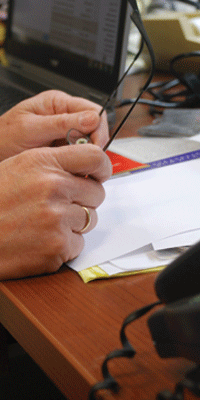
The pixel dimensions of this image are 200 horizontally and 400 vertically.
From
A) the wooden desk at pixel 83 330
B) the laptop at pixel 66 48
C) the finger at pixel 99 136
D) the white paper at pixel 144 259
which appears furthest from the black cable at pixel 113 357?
the laptop at pixel 66 48

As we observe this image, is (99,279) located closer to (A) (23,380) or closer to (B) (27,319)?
(B) (27,319)

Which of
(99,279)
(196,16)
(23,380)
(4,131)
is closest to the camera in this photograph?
(99,279)

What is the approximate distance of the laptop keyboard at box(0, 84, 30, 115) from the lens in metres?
0.89

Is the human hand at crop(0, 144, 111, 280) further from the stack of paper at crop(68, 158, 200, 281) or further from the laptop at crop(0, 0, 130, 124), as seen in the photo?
the laptop at crop(0, 0, 130, 124)

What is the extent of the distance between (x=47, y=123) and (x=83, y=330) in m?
0.30

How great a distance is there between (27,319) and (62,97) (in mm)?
349

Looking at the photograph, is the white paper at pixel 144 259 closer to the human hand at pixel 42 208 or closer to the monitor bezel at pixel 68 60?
the human hand at pixel 42 208

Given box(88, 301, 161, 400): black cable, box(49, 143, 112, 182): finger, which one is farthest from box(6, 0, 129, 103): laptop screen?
box(88, 301, 161, 400): black cable

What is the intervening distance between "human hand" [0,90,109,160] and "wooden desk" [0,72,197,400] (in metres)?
0.19

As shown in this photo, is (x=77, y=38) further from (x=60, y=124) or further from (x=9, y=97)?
(x=60, y=124)

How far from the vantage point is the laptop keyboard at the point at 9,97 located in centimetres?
89

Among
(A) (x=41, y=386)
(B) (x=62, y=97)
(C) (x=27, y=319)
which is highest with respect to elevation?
(B) (x=62, y=97)

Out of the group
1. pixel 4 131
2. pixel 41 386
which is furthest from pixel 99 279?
pixel 41 386

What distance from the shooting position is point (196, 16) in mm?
1264
